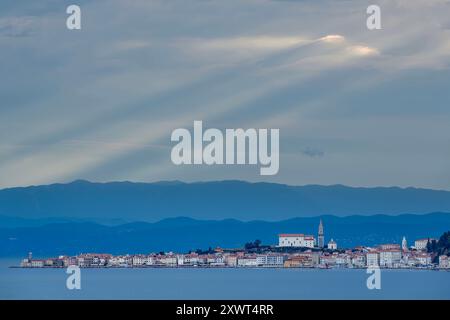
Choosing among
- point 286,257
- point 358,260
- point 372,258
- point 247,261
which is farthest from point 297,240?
point 358,260

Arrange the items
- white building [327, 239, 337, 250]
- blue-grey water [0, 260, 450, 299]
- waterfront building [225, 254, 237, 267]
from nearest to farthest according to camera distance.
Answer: blue-grey water [0, 260, 450, 299] → waterfront building [225, 254, 237, 267] → white building [327, 239, 337, 250]

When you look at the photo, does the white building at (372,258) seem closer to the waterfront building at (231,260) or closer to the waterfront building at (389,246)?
the waterfront building at (389,246)

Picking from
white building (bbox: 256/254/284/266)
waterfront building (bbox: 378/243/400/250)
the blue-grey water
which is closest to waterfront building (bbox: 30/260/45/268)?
the blue-grey water

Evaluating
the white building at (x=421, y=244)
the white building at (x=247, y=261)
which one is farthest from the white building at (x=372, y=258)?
the white building at (x=247, y=261)

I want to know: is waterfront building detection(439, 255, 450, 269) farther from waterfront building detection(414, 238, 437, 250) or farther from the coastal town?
waterfront building detection(414, 238, 437, 250)
